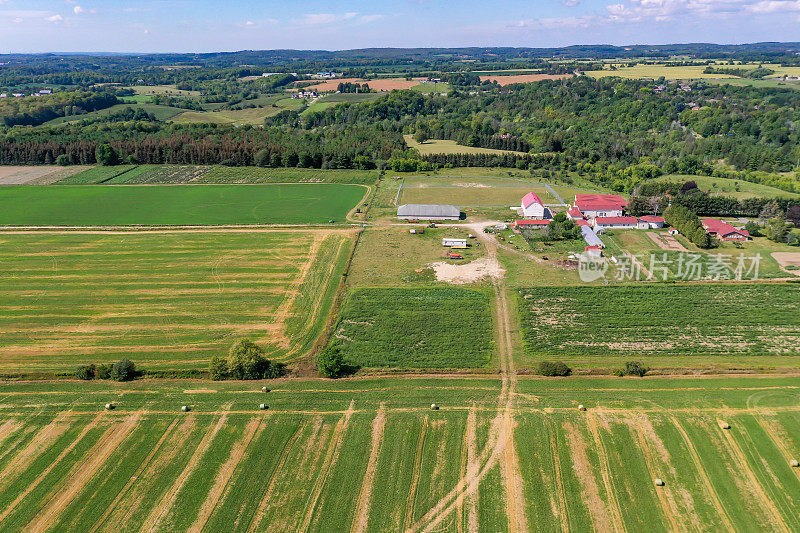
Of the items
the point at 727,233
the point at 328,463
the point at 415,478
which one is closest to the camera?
the point at 415,478

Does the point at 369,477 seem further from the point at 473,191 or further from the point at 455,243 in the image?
the point at 473,191

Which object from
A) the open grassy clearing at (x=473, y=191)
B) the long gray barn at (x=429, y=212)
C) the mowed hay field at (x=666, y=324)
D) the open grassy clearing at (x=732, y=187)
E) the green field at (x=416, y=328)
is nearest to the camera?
the mowed hay field at (x=666, y=324)

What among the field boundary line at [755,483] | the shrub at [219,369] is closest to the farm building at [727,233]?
the field boundary line at [755,483]

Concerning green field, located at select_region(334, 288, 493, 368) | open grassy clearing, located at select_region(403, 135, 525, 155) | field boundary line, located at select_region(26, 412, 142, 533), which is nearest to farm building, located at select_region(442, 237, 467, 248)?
green field, located at select_region(334, 288, 493, 368)

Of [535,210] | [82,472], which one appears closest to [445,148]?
[535,210]

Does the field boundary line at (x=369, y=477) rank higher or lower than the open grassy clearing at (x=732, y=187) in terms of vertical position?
lower

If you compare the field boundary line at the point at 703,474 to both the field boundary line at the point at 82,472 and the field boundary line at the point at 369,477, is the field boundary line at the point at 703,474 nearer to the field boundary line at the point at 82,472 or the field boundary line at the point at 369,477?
the field boundary line at the point at 369,477
